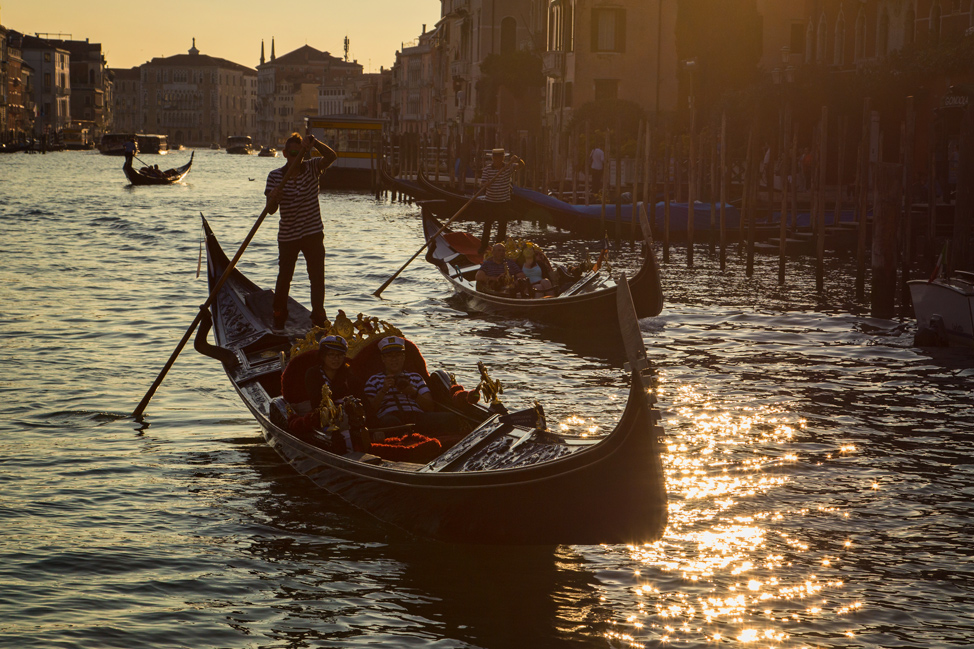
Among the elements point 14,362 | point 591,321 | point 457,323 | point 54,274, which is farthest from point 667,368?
point 54,274

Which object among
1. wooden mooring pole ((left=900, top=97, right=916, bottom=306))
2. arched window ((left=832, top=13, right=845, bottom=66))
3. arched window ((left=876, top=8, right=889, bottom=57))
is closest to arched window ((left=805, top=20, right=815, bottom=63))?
arched window ((left=832, top=13, right=845, bottom=66))

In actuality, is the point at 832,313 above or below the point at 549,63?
below

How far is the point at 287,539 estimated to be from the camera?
5.14m

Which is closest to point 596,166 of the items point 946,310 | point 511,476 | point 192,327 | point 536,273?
point 536,273

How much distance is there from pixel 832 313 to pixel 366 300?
5.05 meters

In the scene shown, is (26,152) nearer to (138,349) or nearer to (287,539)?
(138,349)

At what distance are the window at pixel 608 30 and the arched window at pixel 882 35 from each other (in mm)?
6910

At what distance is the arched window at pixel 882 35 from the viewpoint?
936 inches

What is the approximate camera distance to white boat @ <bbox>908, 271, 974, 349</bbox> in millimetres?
9500

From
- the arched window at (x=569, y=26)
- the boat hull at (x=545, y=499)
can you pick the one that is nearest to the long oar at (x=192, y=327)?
Result: the boat hull at (x=545, y=499)

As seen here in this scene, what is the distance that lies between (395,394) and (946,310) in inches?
234

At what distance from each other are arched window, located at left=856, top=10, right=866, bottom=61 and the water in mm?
15282

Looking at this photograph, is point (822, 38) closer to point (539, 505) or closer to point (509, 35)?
point (509, 35)

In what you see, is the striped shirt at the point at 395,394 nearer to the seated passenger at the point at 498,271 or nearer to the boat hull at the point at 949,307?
the seated passenger at the point at 498,271
